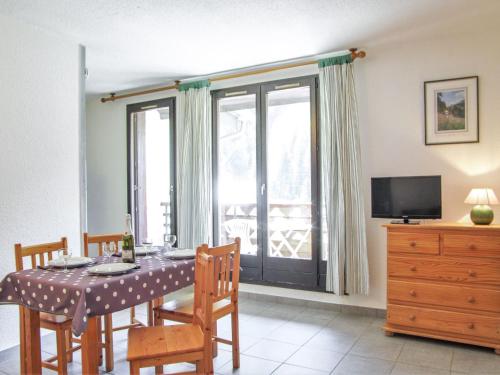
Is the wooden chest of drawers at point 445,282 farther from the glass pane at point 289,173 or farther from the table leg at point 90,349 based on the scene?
the table leg at point 90,349

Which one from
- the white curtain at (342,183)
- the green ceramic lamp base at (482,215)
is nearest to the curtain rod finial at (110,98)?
the white curtain at (342,183)

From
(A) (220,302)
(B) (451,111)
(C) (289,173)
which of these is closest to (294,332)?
(A) (220,302)

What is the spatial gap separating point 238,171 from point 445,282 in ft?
7.53

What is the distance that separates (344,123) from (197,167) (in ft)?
5.46

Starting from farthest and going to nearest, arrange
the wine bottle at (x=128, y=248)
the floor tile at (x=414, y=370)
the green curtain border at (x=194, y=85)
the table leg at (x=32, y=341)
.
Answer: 1. the green curtain border at (x=194, y=85)
2. the floor tile at (x=414, y=370)
3. the wine bottle at (x=128, y=248)
4. the table leg at (x=32, y=341)

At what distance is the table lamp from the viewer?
115 inches

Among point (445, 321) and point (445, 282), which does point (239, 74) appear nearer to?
point (445, 282)

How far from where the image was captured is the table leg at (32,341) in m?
2.21

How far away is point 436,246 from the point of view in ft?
9.86

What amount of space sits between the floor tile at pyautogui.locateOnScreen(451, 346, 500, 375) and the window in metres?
1.41

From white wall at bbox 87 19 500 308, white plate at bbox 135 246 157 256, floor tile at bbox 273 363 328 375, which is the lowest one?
floor tile at bbox 273 363 328 375

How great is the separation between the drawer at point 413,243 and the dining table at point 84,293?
165 centimetres

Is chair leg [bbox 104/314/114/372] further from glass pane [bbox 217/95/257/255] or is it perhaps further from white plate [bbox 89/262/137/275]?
glass pane [bbox 217/95/257/255]

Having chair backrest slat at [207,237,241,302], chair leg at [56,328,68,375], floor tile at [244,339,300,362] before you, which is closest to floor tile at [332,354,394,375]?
floor tile at [244,339,300,362]
